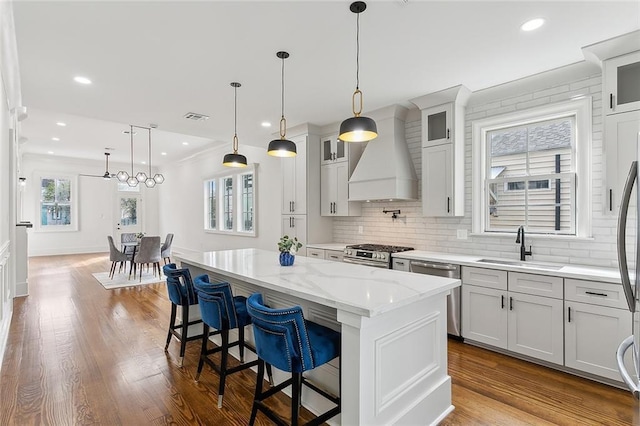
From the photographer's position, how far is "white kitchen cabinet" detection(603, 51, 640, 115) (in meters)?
2.69

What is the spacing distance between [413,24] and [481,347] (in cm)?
311

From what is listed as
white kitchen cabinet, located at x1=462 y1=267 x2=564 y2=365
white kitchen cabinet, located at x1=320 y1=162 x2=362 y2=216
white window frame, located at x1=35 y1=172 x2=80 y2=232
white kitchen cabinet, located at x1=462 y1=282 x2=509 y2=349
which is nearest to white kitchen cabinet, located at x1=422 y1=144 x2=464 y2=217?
white kitchen cabinet, located at x1=462 y1=267 x2=564 y2=365

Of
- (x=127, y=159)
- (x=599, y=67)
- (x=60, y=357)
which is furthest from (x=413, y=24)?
(x=127, y=159)

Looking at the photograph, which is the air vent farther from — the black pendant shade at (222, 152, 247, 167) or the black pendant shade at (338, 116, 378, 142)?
the black pendant shade at (338, 116, 378, 142)

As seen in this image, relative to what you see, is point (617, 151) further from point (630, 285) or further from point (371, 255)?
point (371, 255)

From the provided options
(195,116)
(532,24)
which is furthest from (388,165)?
(195,116)

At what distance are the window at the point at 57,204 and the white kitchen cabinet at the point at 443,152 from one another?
11.0 m

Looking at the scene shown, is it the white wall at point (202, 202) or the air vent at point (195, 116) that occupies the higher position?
the air vent at point (195, 116)

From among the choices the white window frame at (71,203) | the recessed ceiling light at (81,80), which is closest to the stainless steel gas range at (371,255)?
the recessed ceiling light at (81,80)

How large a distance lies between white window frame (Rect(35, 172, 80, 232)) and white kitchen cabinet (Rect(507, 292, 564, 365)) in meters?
12.0

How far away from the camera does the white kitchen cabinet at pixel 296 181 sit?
17.5ft

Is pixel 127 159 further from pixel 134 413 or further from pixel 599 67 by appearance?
pixel 599 67

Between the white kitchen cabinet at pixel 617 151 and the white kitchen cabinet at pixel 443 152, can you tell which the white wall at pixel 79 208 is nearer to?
the white kitchen cabinet at pixel 443 152

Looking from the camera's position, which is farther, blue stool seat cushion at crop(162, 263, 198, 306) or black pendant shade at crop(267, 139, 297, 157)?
black pendant shade at crop(267, 139, 297, 157)
